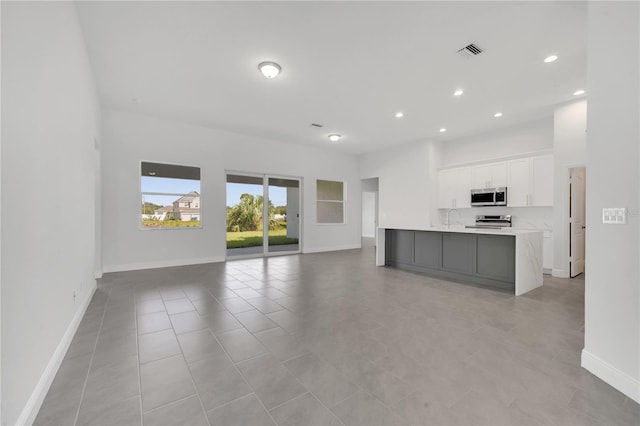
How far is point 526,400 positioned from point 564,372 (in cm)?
57

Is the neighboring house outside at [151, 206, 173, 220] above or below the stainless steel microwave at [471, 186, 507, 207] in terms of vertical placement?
below

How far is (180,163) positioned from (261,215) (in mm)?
2251

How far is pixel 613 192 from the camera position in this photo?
70.9 inches

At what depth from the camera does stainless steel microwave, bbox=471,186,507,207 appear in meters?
5.75

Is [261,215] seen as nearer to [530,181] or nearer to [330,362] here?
[330,362]

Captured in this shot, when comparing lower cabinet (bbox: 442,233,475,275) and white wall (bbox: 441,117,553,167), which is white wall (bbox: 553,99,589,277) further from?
lower cabinet (bbox: 442,233,475,275)

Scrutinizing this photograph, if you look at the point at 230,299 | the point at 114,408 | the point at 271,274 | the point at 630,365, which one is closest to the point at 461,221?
the point at 271,274

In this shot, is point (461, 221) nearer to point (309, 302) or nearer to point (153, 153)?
point (309, 302)

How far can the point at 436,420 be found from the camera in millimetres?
1458

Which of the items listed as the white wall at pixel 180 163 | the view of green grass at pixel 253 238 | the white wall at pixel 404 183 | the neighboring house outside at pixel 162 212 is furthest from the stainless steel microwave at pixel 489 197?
the neighboring house outside at pixel 162 212

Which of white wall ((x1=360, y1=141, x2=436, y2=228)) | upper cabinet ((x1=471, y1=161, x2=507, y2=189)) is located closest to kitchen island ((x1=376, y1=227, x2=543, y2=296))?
white wall ((x1=360, y1=141, x2=436, y2=228))

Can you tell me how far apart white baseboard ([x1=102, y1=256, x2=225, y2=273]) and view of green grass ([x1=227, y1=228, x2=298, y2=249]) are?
0.59 m

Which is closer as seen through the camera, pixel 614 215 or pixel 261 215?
pixel 614 215

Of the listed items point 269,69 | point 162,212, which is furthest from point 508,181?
point 162,212
